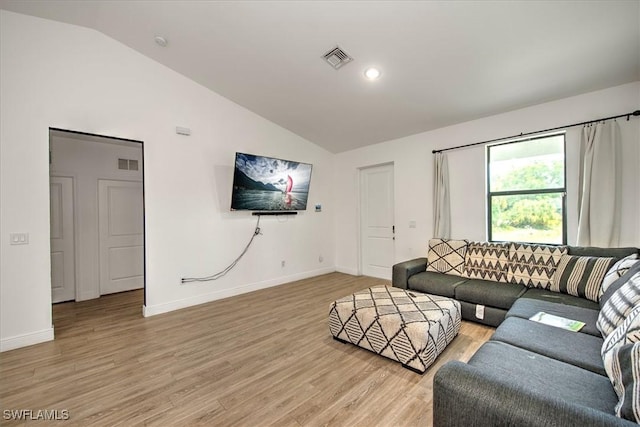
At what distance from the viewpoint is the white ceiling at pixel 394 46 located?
90.4 inches

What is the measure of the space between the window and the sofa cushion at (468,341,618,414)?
2.48 metres

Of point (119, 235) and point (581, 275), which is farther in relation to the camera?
point (119, 235)

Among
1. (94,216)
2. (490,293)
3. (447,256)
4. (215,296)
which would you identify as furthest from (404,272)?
(94,216)

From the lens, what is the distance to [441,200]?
411 cm

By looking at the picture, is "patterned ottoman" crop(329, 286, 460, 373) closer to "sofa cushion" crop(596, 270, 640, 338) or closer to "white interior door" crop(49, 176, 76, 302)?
"sofa cushion" crop(596, 270, 640, 338)

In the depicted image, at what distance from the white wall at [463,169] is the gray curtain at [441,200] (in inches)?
3.6

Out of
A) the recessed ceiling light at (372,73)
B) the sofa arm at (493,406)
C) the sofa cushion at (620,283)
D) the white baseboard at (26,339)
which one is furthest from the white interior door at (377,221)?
the white baseboard at (26,339)

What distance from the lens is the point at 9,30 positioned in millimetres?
2619

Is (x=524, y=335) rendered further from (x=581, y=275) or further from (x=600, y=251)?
(x=600, y=251)

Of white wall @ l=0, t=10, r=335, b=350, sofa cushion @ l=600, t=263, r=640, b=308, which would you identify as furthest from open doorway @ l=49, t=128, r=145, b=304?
sofa cushion @ l=600, t=263, r=640, b=308

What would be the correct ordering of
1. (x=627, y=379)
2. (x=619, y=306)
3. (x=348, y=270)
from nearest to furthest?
(x=627, y=379) → (x=619, y=306) → (x=348, y=270)

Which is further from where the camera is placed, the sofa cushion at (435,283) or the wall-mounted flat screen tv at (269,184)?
the wall-mounted flat screen tv at (269,184)

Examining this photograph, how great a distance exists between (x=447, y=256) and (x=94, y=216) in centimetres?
542

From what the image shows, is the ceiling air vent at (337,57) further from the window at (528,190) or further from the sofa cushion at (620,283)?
the sofa cushion at (620,283)
